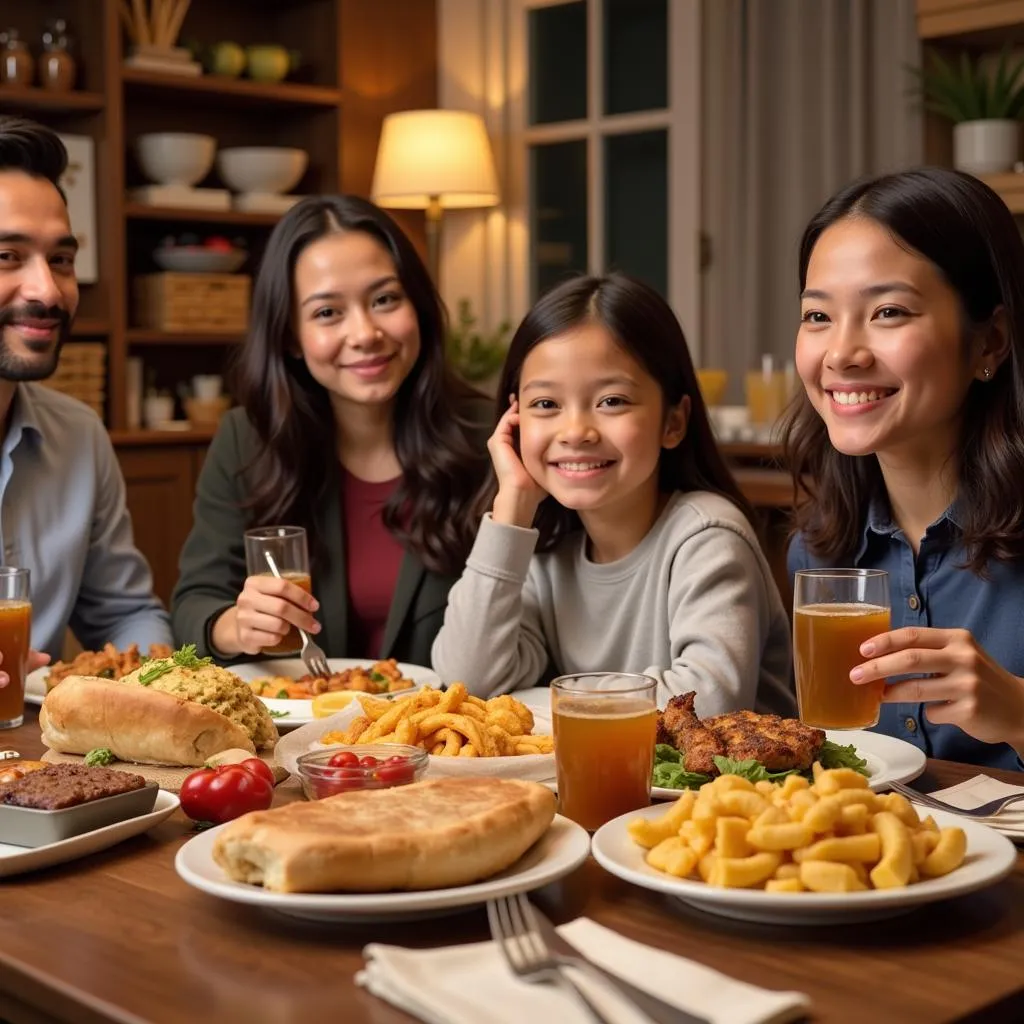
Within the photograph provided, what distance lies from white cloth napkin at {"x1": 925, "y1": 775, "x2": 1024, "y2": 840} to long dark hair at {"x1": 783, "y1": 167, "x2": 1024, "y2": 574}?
52cm

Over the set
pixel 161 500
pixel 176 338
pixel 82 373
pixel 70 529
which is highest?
pixel 176 338

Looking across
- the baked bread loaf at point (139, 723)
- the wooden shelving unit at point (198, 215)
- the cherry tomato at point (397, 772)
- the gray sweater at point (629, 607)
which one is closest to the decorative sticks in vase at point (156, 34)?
the wooden shelving unit at point (198, 215)

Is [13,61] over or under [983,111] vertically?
over

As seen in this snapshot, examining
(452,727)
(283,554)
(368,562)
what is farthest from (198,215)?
(452,727)

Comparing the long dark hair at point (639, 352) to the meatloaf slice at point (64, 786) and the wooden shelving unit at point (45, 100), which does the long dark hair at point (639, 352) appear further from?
the wooden shelving unit at point (45, 100)

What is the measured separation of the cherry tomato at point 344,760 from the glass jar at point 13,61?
4.26 m

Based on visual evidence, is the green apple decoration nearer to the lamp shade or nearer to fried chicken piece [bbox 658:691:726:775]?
the lamp shade

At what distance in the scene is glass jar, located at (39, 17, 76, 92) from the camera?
17.0 ft

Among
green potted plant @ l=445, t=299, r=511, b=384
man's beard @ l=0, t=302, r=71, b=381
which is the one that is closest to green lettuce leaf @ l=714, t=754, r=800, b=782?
man's beard @ l=0, t=302, r=71, b=381

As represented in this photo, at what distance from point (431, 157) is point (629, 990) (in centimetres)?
504

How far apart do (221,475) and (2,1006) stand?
184 cm

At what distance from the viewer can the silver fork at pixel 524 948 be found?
1.04m

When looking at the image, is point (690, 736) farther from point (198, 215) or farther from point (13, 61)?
point (198, 215)

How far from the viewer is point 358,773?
1.44 m
